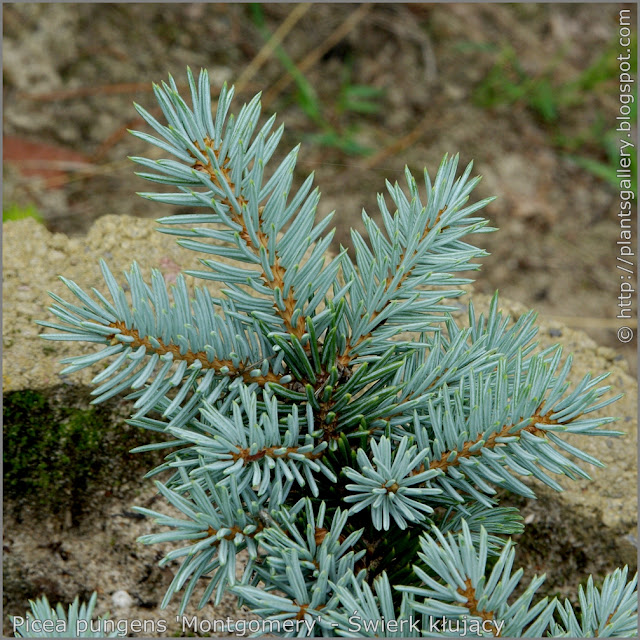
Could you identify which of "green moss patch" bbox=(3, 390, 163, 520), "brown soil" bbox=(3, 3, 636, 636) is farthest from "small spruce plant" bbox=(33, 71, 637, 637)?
"brown soil" bbox=(3, 3, 636, 636)

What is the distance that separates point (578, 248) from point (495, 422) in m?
1.69

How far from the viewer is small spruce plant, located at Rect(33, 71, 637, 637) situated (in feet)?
2.08

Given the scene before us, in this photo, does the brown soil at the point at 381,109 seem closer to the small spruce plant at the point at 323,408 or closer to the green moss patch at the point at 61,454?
the green moss patch at the point at 61,454

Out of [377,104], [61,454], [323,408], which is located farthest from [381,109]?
[323,408]

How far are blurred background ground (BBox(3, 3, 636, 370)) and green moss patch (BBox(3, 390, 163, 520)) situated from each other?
1060 millimetres

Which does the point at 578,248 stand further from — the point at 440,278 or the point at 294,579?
the point at 294,579

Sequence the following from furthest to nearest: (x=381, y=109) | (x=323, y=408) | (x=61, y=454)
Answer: (x=381, y=109) → (x=61, y=454) → (x=323, y=408)

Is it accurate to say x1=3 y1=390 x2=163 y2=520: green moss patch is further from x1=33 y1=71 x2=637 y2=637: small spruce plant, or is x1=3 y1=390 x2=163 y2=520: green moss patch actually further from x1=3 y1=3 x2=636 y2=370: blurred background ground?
x1=3 y1=3 x2=636 y2=370: blurred background ground

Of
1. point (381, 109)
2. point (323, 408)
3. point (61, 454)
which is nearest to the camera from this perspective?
point (323, 408)

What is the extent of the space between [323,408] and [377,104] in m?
1.78

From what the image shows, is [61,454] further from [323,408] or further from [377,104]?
[377,104]

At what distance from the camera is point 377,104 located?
89.3 inches

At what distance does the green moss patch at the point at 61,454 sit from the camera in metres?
1.04

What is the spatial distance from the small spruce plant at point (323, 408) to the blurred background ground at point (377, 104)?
138cm
